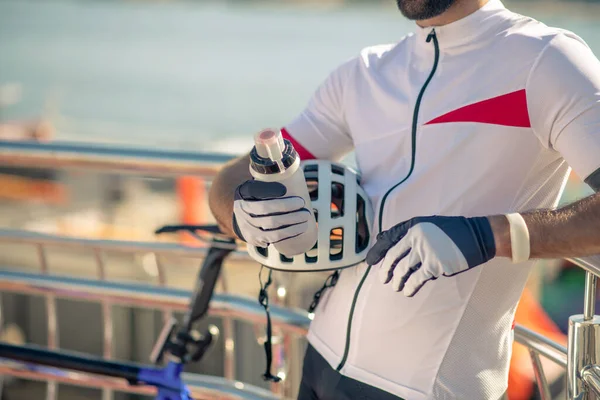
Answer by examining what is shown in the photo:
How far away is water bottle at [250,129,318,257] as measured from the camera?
1.57 m

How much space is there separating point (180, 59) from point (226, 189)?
191ft

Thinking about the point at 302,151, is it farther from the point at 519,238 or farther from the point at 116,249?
the point at 116,249

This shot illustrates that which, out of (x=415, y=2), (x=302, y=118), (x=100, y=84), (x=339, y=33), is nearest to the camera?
(x=415, y=2)

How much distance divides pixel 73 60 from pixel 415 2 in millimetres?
58814

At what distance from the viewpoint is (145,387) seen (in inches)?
93.0

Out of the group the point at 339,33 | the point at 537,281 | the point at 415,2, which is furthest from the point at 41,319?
the point at 339,33

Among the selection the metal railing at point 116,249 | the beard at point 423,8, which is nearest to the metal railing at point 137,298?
the metal railing at point 116,249

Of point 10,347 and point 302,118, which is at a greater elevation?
point 302,118

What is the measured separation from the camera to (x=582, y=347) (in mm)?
1645

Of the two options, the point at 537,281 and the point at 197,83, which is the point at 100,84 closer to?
the point at 197,83

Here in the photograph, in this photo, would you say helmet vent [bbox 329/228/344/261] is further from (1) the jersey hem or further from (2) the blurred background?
(2) the blurred background

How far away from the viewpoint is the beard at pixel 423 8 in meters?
1.74

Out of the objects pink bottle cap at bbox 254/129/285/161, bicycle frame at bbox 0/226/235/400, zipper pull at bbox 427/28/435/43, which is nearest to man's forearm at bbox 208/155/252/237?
bicycle frame at bbox 0/226/235/400

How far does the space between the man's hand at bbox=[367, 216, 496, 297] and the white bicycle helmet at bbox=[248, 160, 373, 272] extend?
273 millimetres
